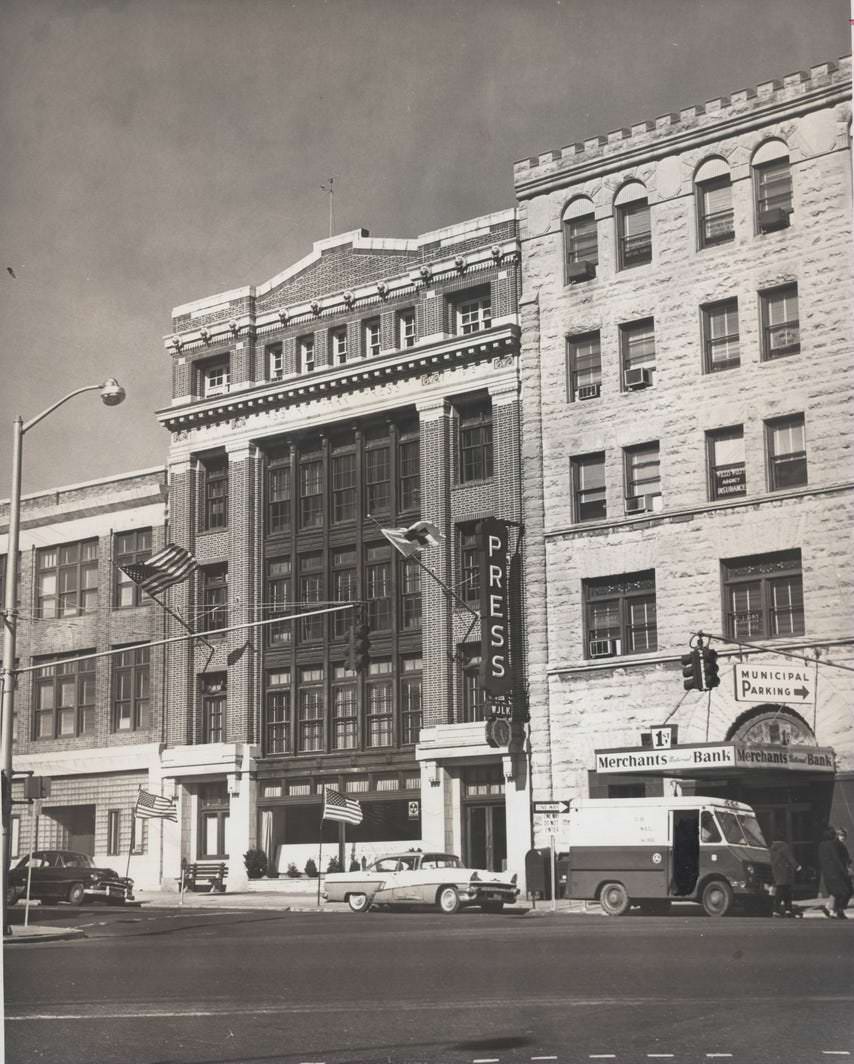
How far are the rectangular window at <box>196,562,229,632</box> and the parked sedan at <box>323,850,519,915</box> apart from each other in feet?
48.4

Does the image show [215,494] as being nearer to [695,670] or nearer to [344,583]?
[344,583]

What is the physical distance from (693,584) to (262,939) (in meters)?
17.6

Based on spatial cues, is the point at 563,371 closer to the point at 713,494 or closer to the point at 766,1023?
the point at 713,494

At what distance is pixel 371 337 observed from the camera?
162 feet

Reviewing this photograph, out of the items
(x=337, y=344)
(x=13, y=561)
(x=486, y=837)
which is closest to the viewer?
(x=13, y=561)

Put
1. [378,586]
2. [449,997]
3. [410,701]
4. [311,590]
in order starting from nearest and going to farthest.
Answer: [449,997], [410,701], [378,586], [311,590]

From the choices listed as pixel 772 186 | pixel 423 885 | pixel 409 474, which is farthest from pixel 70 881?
pixel 772 186

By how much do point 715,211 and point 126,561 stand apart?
21213mm

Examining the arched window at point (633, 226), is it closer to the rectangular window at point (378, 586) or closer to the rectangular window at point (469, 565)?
the rectangular window at point (469, 565)

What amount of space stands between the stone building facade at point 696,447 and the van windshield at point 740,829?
9.58 ft

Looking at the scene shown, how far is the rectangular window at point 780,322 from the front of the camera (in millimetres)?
37562

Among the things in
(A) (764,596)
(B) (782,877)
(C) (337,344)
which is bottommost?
(B) (782,877)

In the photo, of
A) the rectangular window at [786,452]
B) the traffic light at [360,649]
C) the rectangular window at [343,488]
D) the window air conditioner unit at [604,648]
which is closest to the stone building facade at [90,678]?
the rectangular window at [343,488]

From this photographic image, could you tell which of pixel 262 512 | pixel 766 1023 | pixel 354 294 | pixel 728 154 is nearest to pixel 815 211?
pixel 728 154
